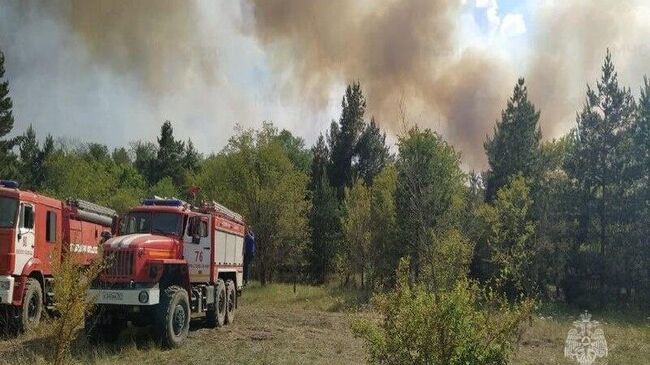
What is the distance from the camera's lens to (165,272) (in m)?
16.2

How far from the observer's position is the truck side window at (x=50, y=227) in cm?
1830

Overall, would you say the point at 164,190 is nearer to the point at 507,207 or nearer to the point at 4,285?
the point at 507,207

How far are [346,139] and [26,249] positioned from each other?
1683 inches

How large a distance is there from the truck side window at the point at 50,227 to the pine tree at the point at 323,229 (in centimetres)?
3371

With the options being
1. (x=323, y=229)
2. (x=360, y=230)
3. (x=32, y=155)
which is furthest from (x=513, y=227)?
(x=32, y=155)

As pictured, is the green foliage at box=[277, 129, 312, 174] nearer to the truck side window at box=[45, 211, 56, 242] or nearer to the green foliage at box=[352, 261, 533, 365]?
the truck side window at box=[45, 211, 56, 242]

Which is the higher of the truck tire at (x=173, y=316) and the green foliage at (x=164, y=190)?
the green foliage at (x=164, y=190)

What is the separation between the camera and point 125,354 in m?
14.1

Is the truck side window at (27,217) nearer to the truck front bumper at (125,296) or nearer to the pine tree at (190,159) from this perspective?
the truck front bumper at (125,296)

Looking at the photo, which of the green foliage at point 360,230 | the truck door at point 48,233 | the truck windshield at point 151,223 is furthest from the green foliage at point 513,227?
the truck door at point 48,233

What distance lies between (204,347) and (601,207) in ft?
106

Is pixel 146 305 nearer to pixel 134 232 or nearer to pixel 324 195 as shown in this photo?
pixel 134 232

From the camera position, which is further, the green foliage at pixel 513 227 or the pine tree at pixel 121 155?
the pine tree at pixel 121 155

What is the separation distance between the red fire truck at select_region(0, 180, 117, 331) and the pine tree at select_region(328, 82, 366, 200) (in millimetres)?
39386
